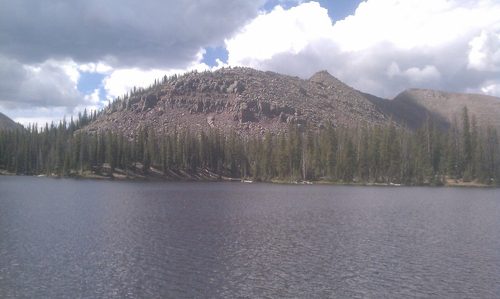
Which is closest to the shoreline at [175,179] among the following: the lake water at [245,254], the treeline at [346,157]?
the treeline at [346,157]

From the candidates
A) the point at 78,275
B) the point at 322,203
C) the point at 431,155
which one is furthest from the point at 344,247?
the point at 431,155

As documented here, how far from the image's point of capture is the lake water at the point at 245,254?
97.8ft

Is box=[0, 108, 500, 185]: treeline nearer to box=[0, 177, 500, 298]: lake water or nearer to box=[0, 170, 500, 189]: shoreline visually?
box=[0, 170, 500, 189]: shoreline

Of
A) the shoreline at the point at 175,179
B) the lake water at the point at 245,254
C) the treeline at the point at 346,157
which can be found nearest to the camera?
the lake water at the point at 245,254

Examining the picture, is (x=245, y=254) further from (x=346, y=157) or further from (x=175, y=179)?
(x=175, y=179)

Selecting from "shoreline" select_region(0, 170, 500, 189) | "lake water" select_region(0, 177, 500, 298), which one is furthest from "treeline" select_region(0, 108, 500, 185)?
"lake water" select_region(0, 177, 500, 298)

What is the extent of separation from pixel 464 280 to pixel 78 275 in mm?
28056

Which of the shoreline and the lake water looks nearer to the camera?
the lake water

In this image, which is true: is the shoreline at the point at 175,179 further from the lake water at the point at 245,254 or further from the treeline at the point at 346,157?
the lake water at the point at 245,254

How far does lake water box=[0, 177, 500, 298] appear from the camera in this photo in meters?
29.8

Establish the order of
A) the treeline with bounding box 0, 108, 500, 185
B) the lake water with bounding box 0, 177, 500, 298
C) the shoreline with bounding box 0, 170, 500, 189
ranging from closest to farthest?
the lake water with bounding box 0, 177, 500, 298 < the shoreline with bounding box 0, 170, 500, 189 < the treeline with bounding box 0, 108, 500, 185

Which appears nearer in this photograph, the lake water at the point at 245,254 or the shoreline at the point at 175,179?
the lake water at the point at 245,254

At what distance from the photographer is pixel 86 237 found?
45719 millimetres

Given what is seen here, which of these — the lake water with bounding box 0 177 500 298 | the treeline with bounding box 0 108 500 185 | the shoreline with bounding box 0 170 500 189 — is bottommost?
the lake water with bounding box 0 177 500 298
